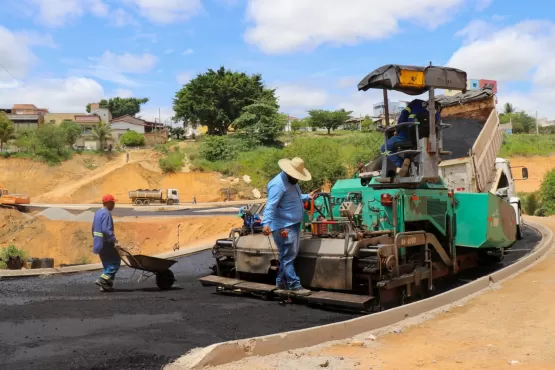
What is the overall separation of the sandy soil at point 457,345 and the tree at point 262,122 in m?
42.2

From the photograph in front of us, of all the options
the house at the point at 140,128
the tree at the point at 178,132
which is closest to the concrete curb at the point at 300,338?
the house at the point at 140,128

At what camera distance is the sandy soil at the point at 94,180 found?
41438 millimetres

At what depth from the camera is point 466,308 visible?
5.98 metres

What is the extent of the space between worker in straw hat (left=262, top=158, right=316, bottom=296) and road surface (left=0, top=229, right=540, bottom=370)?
33cm

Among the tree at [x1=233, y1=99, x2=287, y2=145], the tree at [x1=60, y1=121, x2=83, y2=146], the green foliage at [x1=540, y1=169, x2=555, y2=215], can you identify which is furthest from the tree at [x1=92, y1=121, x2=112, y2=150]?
the green foliage at [x1=540, y1=169, x2=555, y2=215]

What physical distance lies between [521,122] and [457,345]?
219ft

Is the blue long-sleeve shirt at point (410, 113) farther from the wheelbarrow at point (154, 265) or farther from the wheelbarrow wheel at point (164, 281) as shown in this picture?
the wheelbarrow wheel at point (164, 281)

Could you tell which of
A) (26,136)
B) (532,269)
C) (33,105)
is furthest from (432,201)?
(33,105)

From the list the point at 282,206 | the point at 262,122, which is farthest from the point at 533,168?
the point at 282,206

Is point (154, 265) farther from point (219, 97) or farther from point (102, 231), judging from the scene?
point (219, 97)

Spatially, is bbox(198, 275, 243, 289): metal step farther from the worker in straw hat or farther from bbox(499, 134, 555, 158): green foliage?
bbox(499, 134, 555, 158): green foliage

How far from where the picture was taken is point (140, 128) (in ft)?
217

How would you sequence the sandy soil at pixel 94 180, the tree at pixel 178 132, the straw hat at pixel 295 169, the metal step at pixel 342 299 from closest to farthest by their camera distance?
the metal step at pixel 342 299 < the straw hat at pixel 295 169 < the sandy soil at pixel 94 180 < the tree at pixel 178 132

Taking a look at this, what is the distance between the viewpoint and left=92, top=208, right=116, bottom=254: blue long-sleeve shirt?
691 cm
